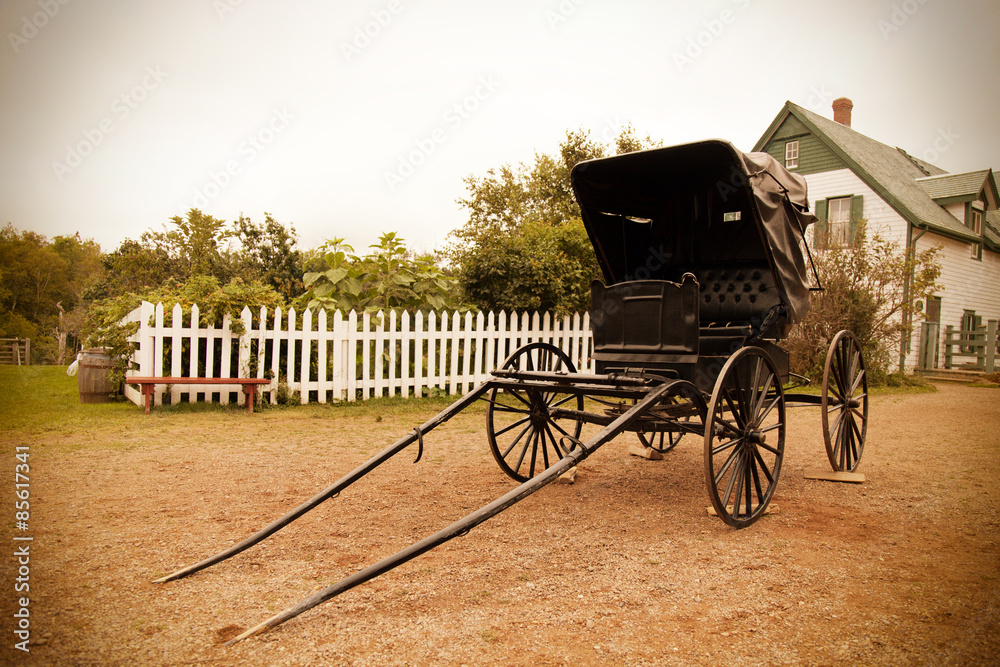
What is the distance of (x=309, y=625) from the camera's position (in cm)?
241

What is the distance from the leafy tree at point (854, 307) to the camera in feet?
41.0

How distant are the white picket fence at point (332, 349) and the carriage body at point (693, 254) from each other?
3.32 meters

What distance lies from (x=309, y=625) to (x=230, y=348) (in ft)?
21.2

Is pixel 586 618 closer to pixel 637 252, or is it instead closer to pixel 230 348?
pixel 637 252

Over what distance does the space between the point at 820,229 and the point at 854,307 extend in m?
3.42

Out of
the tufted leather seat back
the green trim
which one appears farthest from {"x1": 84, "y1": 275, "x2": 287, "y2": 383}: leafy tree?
the green trim

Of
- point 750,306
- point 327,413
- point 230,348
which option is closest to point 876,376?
point 750,306

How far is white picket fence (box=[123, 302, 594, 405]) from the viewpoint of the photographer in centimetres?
791

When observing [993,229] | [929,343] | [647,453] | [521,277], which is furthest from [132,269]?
[993,229]

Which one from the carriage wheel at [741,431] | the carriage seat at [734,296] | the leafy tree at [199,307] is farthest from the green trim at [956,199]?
the leafy tree at [199,307]

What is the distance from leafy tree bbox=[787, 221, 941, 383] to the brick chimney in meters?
11.0

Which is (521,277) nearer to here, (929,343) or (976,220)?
(929,343)

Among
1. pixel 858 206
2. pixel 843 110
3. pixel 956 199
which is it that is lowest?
pixel 858 206

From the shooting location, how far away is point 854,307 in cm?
1281
